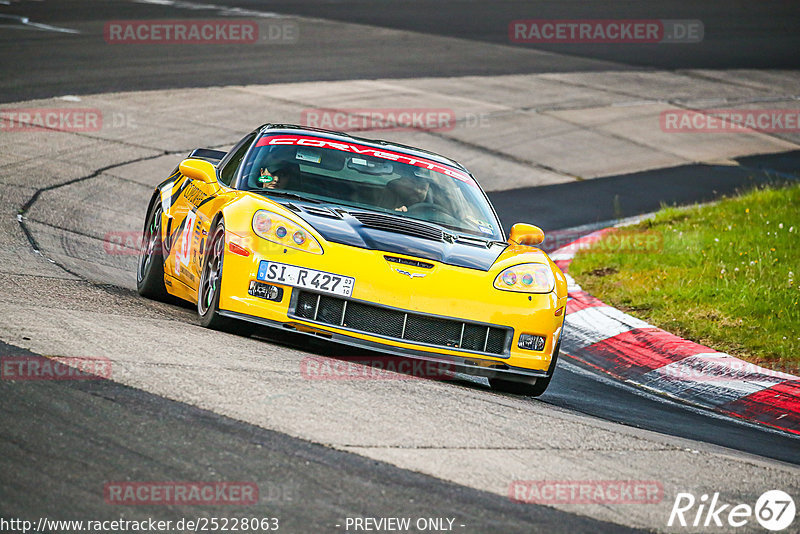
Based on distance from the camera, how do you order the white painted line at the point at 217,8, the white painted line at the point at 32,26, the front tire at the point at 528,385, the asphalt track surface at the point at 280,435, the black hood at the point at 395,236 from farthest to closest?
the white painted line at the point at 217,8 < the white painted line at the point at 32,26 < the front tire at the point at 528,385 < the black hood at the point at 395,236 < the asphalt track surface at the point at 280,435

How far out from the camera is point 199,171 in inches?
291

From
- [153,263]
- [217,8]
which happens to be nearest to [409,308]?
[153,263]

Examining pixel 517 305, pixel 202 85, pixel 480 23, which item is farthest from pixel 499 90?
pixel 517 305

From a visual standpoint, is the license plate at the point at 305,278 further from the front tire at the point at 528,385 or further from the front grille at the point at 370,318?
the front tire at the point at 528,385

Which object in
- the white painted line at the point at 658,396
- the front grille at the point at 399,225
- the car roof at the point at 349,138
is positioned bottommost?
the white painted line at the point at 658,396

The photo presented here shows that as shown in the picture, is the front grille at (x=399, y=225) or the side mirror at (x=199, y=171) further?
the side mirror at (x=199, y=171)

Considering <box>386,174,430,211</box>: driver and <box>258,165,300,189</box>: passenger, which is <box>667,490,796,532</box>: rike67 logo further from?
<box>258,165,300,189</box>: passenger

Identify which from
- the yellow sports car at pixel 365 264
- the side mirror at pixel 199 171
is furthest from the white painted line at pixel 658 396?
the side mirror at pixel 199 171

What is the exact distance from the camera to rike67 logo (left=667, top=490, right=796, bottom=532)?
429 centimetres

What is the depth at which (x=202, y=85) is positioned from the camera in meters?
19.2

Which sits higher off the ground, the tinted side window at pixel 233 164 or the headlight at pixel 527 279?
the tinted side window at pixel 233 164

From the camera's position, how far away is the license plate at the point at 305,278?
6086 mm

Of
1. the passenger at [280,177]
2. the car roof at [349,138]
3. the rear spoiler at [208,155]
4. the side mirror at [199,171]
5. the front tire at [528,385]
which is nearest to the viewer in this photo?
the front tire at [528,385]

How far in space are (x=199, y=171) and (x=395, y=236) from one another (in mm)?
1633
